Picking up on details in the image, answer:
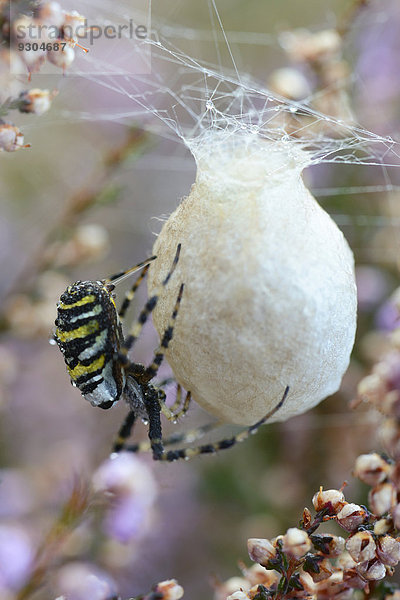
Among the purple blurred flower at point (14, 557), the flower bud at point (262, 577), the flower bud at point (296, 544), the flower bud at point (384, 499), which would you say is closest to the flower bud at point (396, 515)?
the flower bud at point (384, 499)

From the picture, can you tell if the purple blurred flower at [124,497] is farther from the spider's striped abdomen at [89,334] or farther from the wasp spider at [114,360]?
the spider's striped abdomen at [89,334]

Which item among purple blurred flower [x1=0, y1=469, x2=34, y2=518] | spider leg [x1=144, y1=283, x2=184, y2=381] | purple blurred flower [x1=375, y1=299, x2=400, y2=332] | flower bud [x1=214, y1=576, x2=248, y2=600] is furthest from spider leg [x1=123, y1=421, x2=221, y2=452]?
purple blurred flower [x1=375, y1=299, x2=400, y2=332]

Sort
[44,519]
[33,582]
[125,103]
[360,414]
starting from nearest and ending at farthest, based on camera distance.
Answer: [33,582] → [44,519] → [360,414] → [125,103]

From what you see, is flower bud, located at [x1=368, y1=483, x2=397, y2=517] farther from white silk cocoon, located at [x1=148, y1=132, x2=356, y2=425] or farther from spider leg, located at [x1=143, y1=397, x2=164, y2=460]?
spider leg, located at [x1=143, y1=397, x2=164, y2=460]

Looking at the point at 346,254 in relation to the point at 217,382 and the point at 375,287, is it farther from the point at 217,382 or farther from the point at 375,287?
the point at 375,287

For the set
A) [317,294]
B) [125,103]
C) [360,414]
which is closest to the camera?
[317,294]

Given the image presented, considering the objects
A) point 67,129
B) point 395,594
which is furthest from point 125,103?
point 395,594

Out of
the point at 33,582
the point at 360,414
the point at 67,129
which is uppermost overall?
the point at 67,129

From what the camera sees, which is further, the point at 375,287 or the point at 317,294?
the point at 375,287
